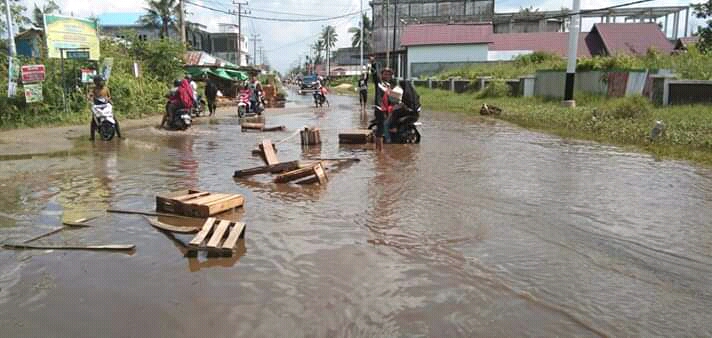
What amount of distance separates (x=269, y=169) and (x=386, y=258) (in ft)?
15.1

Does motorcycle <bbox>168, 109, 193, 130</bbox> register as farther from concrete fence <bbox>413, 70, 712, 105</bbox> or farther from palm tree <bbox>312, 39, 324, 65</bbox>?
palm tree <bbox>312, 39, 324, 65</bbox>

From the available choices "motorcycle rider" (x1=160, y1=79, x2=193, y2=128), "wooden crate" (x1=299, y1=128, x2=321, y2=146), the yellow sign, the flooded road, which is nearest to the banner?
the yellow sign

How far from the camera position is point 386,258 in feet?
16.9

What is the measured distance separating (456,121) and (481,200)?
1397 centimetres

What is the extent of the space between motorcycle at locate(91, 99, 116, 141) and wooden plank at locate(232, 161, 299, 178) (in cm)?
653

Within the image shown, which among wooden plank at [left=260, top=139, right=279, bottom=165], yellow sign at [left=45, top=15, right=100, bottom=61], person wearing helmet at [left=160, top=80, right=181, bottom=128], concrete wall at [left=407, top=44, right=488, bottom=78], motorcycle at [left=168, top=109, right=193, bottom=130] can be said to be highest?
concrete wall at [left=407, top=44, right=488, bottom=78]

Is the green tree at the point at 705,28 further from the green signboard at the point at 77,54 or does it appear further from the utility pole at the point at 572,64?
the green signboard at the point at 77,54

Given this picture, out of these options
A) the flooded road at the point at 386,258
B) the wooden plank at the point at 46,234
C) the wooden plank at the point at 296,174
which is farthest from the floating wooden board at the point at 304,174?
the wooden plank at the point at 46,234

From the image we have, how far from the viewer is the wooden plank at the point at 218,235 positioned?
16.9ft

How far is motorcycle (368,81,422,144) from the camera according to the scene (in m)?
12.7

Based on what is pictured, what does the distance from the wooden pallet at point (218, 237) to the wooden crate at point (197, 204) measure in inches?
22.0

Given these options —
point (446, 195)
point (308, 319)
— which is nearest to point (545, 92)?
point (446, 195)

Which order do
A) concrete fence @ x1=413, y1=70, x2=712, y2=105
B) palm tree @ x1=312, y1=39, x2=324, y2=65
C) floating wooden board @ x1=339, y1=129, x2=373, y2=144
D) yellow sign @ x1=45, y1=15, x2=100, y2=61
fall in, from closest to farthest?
floating wooden board @ x1=339, y1=129, x2=373, y2=144
yellow sign @ x1=45, y1=15, x2=100, y2=61
concrete fence @ x1=413, y1=70, x2=712, y2=105
palm tree @ x1=312, y1=39, x2=324, y2=65

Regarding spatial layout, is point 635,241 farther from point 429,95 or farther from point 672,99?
point 429,95
